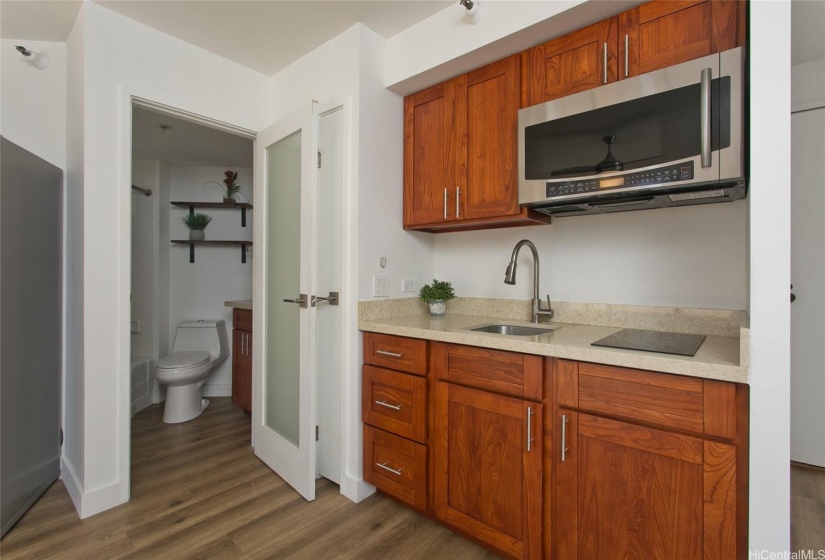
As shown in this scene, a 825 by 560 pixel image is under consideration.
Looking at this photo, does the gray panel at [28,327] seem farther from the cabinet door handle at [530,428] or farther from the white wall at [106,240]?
the cabinet door handle at [530,428]

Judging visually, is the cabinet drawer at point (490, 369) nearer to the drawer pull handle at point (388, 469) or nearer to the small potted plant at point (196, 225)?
the drawer pull handle at point (388, 469)

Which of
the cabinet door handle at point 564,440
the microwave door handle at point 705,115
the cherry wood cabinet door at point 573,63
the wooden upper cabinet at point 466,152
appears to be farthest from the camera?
the wooden upper cabinet at point 466,152

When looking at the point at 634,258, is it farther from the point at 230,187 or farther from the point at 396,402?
the point at 230,187

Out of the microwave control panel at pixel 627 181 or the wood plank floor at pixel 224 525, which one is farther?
the wood plank floor at pixel 224 525

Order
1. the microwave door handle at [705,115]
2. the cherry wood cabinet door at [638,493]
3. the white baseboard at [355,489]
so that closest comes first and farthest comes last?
1. the cherry wood cabinet door at [638,493]
2. the microwave door handle at [705,115]
3. the white baseboard at [355,489]

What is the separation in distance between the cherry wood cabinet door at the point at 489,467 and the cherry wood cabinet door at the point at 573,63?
4.34ft

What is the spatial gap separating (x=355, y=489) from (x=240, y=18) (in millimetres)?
2495

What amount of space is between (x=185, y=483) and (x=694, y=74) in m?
2.96

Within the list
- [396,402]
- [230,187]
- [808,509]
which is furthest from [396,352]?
[230,187]

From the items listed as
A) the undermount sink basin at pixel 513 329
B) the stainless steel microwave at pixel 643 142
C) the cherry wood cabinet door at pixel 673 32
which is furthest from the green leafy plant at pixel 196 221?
the cherry wood cabinet door at pixel 673 32

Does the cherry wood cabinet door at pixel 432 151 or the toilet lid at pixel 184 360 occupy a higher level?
the cherry wood cabinet door at pixel 432 151

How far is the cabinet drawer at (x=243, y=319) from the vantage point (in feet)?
10.1

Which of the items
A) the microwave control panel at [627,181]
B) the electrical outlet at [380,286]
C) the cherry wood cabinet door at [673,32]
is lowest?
the electrical outlet at [380,286]

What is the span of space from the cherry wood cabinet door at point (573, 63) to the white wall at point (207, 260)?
317 cm
